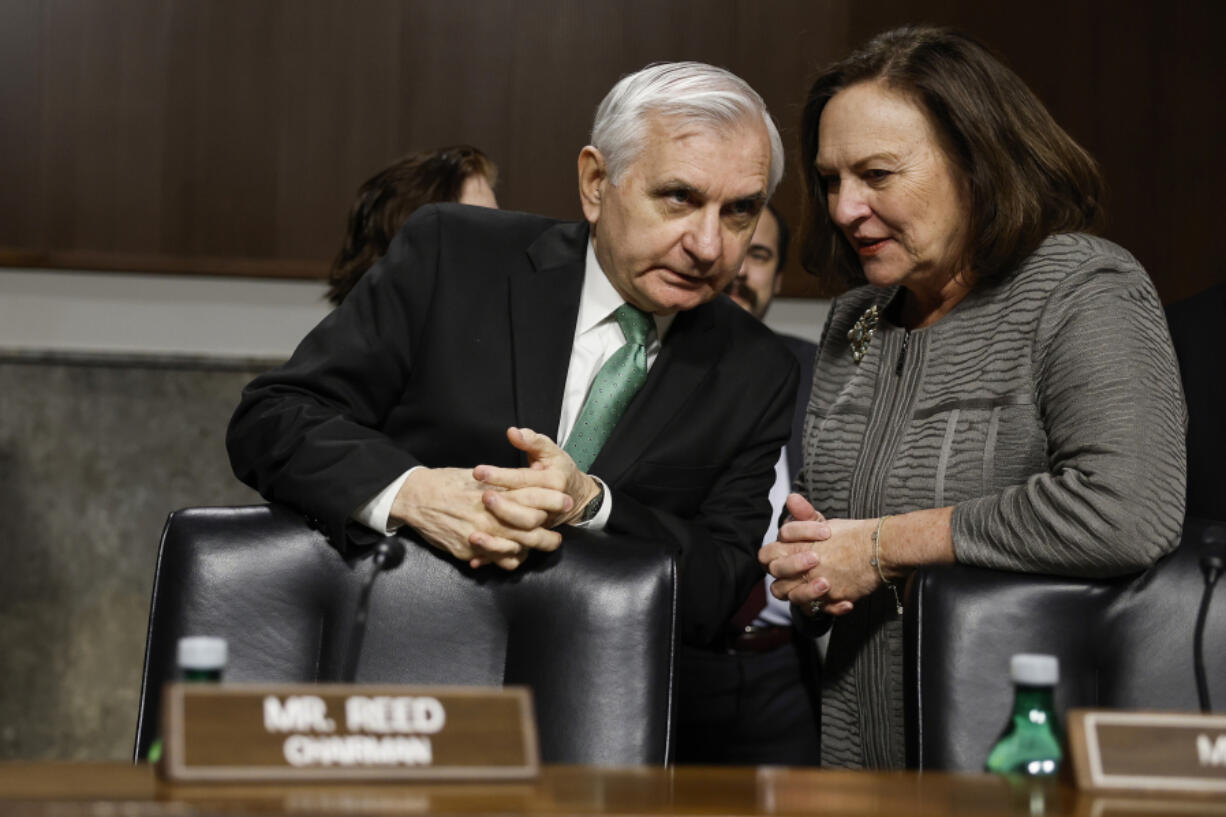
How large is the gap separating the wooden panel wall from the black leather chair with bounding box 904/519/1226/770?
7.00 ft

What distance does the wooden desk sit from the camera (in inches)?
27.0

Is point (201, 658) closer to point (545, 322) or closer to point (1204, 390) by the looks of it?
point (545, 322)

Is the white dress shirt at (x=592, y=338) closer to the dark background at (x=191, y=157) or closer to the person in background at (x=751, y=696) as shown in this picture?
the person in background at (x=751, y=696)

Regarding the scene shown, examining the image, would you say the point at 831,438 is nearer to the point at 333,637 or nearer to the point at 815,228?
the point at 815,228

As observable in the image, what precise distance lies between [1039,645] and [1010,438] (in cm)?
32

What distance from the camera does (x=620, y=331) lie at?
5.78 ft

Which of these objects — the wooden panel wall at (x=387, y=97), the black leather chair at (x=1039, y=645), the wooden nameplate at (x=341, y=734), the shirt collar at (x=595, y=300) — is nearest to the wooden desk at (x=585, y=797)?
the wooden nameplate at (x=341, y=734)

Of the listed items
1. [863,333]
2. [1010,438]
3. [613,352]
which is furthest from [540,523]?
[863,333]

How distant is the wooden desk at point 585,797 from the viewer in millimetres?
685

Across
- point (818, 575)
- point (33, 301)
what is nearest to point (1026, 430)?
point (818, 575)

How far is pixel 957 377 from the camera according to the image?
1.60 m

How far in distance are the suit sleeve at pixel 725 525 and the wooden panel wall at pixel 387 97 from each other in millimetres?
1670

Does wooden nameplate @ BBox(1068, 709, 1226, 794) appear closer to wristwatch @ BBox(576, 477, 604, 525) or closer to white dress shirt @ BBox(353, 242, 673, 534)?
wristwatch @ BBox(576, 477, 604, 525)

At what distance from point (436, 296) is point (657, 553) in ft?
1.75
